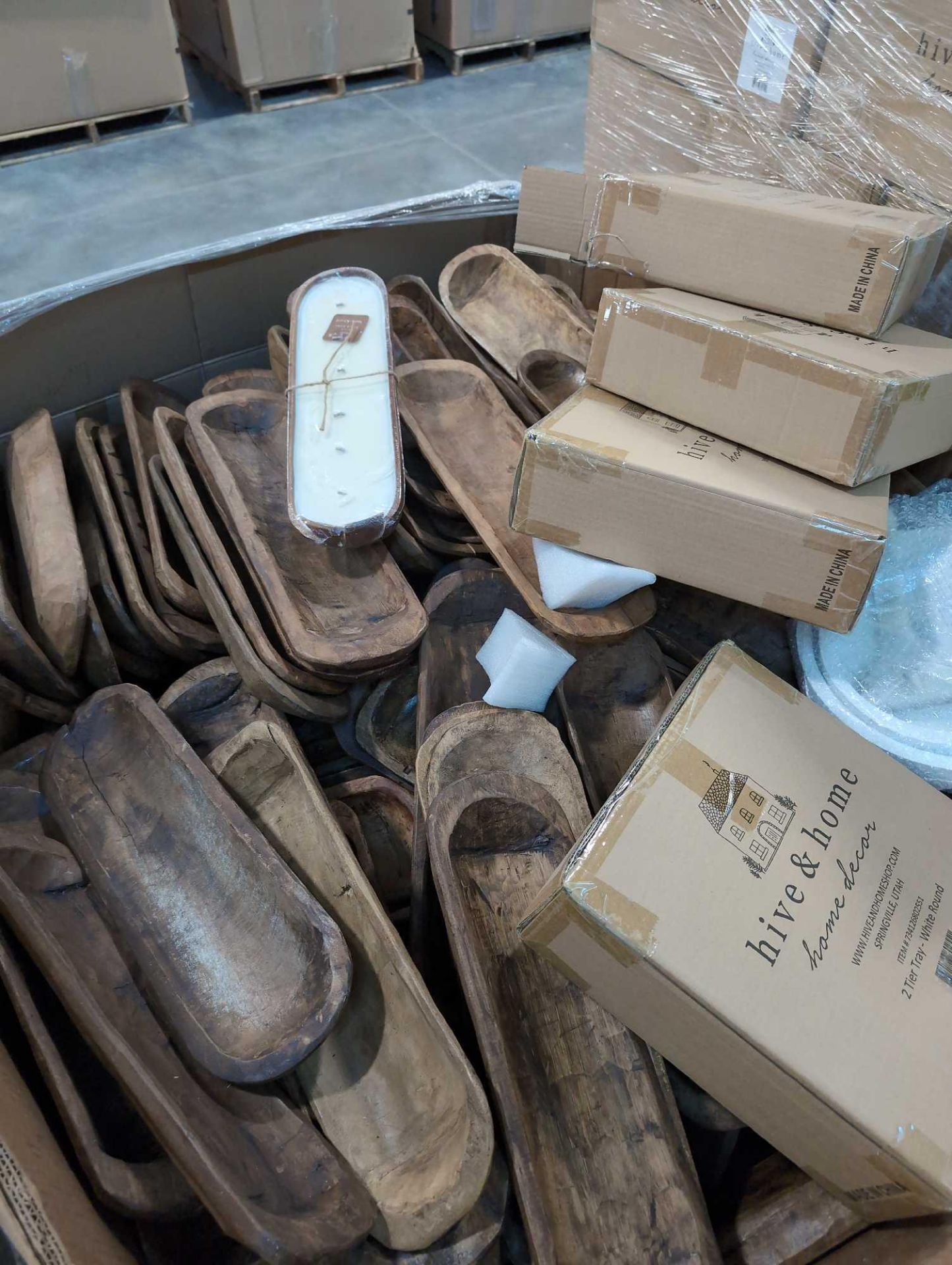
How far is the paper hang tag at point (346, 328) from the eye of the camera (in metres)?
2.13

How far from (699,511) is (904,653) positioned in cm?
62

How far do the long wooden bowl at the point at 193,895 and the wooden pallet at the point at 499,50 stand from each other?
11.6 feet

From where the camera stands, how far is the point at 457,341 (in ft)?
7.95

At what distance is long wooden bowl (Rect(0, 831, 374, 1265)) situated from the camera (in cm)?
111

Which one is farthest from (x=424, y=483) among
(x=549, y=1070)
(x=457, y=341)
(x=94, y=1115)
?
(x=94, y=1115)

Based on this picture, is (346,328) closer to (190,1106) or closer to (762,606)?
(762,606)

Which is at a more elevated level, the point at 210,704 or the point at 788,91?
the point at 788,91

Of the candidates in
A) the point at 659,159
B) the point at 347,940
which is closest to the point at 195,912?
the point at 347,940

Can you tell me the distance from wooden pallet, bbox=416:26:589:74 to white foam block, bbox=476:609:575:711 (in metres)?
3.37

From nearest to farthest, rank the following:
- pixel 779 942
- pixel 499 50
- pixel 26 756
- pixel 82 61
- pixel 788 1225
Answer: pixel 779 942, pixel 788 1225, pixel 26 756, pixel 82 61, pixel 499 50

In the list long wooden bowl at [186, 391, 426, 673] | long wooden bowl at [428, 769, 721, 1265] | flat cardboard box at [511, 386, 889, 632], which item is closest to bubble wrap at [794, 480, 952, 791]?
flat cardboard box at [511, 386, 889, 632]

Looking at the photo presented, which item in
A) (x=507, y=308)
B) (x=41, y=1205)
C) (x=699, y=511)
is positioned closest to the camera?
(x=41, y=1205)

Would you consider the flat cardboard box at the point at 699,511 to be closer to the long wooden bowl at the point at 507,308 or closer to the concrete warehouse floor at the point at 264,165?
the long wooden bowl at the point at 507,308

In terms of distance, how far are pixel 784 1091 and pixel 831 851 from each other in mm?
335
